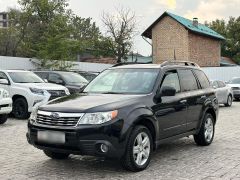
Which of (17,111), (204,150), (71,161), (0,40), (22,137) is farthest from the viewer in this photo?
(0,40)

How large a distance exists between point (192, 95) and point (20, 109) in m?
7.48

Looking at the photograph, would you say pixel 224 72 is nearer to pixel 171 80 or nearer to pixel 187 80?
pixel 187 80

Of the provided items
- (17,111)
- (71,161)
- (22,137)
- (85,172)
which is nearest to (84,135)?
(85,172)

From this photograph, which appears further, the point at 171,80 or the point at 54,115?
the point at 171,80

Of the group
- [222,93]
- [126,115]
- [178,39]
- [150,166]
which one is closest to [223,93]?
[222,93]

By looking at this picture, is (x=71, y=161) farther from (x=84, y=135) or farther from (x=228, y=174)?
(x=228, y=174)

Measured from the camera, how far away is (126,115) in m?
6.61

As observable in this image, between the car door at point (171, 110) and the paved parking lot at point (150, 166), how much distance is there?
0.53 meters

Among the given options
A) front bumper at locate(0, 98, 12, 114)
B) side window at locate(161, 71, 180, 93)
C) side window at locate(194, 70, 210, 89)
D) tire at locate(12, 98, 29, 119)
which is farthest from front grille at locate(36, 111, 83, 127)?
tire at locate(12, 98, 29, 119)

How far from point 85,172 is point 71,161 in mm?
867

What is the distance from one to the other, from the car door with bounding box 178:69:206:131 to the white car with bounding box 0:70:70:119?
21.3 ft

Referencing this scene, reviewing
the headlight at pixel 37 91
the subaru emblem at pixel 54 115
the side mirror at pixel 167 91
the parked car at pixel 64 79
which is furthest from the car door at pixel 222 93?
the subaru emblem at pixel 54 115

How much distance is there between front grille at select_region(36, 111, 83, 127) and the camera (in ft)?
21.1

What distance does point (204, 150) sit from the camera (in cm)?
873
